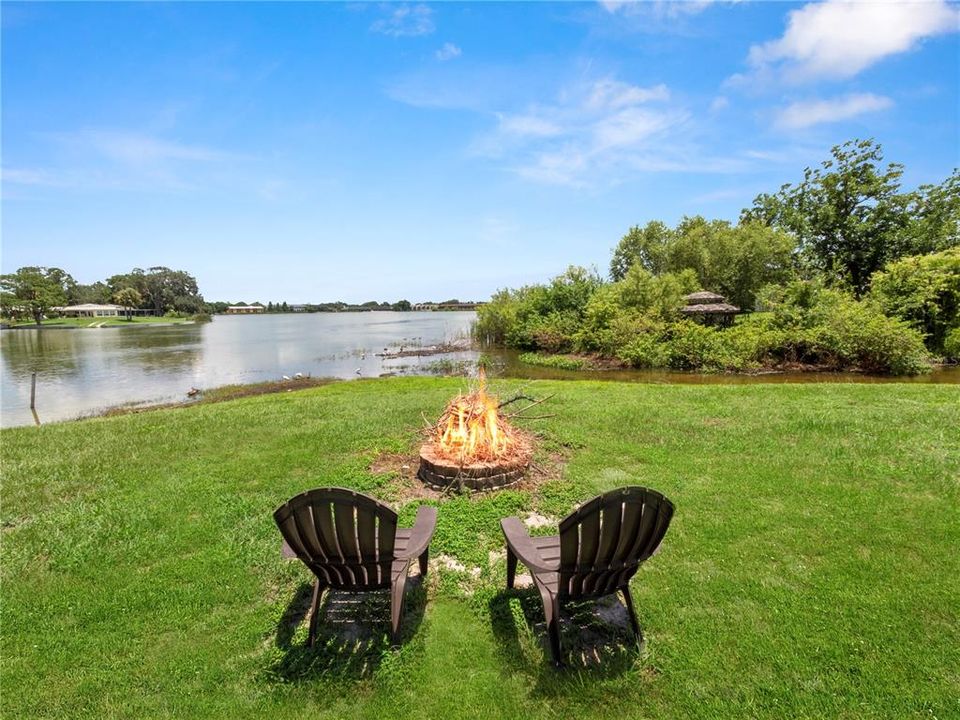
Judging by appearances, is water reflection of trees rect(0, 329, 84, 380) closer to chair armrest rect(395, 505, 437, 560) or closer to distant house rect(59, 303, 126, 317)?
chair armrest rect(395, 505, 437, 560)

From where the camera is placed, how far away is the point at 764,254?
34.3 metres

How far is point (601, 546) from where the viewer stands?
2699 mm

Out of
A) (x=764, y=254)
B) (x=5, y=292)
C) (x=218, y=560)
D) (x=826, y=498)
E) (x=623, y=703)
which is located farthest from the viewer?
(x=5, y=292)

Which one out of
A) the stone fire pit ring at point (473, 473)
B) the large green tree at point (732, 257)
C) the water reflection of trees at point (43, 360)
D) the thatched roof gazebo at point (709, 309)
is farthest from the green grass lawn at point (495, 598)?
the large green tree at point (732, 257)

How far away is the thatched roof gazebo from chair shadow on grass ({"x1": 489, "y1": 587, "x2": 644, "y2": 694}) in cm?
2468

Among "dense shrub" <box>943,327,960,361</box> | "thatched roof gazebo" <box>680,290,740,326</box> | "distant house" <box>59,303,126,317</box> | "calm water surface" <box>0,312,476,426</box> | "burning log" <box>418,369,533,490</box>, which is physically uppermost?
"distant house" <box>59,303,126,317</box>

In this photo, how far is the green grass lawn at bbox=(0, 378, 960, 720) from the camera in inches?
101

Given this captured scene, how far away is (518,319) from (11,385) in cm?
2727

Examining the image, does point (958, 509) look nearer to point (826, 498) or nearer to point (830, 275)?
point (826, 498)

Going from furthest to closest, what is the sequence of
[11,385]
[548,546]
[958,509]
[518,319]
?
[518,319], [11,385], [958,509], [548,546]

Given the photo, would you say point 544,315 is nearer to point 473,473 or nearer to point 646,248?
point 646,248

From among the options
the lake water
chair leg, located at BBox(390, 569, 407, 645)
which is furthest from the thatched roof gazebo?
chair leg, located at BBox(390, 569, 407, 645)

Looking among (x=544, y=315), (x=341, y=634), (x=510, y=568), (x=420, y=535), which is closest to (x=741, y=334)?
(x=544, y=315)

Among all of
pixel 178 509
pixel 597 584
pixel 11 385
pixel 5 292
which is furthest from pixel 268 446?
pixel 5 292
